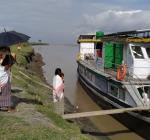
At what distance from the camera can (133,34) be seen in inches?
781

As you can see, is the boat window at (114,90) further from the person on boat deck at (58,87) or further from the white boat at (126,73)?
the person on boat deck at (58,87)

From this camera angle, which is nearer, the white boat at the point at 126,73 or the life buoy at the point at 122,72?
the white boat at the point at 126,73

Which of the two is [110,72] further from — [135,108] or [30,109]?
[30,109]

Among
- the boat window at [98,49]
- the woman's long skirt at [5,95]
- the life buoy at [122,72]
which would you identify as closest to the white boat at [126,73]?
the life buoy at [122,72]

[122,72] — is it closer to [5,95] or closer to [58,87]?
[58,87]

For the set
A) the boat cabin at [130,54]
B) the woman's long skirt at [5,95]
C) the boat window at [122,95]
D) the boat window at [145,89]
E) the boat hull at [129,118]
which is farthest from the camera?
the boat cabin at [130,54]

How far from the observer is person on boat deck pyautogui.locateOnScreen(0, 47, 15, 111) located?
424 inches

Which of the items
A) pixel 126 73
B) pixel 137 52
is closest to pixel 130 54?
pixel 137 52

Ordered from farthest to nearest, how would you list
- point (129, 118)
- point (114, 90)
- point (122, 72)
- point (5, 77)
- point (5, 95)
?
point (114, 90) → point (122, 72) → point (129, 118) → point (5, 95) → point (5, 77)

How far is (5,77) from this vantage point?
1094 cm

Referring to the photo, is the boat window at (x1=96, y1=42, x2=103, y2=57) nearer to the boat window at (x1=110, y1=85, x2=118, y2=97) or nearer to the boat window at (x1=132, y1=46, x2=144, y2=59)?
the boat window at (x1=110, y1=85, x2=118, y2=97)

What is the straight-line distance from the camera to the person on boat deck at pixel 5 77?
10766mm

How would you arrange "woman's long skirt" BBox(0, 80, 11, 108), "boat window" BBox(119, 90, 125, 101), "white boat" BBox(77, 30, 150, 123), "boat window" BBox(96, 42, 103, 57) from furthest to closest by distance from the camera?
1. "boat window" BBox(96, 42, 103, 57)
2. "boat window" BBox(119, 90, 125, 101)
3. "white boat" BBox(77, 30, 150, 123)
4. "woman's long skirt" BBox(0, 80, 11, 108)

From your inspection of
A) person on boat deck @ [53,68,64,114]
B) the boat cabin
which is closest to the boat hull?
the boat cabin
